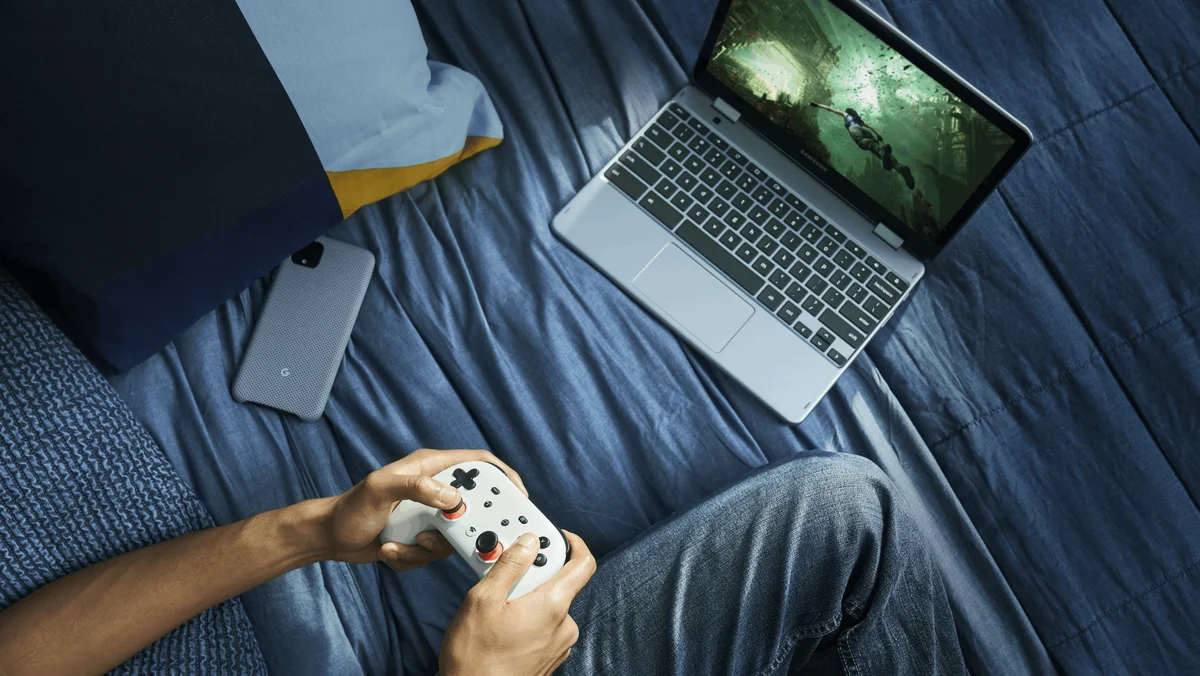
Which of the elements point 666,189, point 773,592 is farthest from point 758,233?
point 773,592

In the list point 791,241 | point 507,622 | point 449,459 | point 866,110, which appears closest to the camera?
point 507,622

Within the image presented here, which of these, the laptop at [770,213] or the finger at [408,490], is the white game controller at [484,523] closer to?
the finger at [408,490]

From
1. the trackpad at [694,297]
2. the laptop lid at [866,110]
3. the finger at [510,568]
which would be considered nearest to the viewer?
the finger at [510,568]

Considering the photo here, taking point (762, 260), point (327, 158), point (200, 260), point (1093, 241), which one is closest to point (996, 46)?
point (1093, 241)

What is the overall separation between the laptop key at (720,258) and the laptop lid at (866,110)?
15 centimetres

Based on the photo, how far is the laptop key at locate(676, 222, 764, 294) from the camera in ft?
3.42

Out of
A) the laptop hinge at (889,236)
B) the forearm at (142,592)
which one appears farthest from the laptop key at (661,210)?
the forearm at (142,592)

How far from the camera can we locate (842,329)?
40.7 inches

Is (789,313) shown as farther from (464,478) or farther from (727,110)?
(464,478)

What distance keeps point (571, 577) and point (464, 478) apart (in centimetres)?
13

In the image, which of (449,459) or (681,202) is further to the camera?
(681,202)

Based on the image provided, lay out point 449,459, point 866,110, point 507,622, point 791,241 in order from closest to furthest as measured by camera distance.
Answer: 1. point 507,622
2. point 449,459
3. point 866,110
4. point 791,241

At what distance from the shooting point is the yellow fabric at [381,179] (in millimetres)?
943

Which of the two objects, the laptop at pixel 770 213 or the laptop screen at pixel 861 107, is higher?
the laptop screen at pixel 861 107
